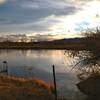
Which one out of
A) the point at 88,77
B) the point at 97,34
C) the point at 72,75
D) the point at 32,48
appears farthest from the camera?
the point at 32,48

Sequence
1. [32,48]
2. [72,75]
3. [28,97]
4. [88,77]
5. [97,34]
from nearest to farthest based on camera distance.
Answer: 1. [28,97]
2. [97,34]
3. [88,77]
4. [72,75]
5. [32,48]

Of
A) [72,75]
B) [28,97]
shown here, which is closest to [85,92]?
[28,97]

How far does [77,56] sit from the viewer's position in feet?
66.1

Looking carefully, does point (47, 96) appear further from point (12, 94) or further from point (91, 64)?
point (91, 64)

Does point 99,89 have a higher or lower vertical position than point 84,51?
lower

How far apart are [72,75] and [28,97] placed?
48.1ft

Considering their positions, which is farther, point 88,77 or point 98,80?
point 88,77

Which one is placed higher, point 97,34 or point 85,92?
point 97,34

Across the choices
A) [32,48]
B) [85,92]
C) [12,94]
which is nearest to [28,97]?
[12,94]

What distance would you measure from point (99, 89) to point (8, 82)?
8.56 m

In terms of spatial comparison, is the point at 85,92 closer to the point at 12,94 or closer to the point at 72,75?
the point at 12,94

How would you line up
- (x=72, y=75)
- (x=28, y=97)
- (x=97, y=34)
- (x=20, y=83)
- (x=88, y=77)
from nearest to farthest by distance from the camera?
(x=28, y=97)
(x=97, y=34)
(x=88, y=77)
(x=20, y=83)
(x=72, y=75)

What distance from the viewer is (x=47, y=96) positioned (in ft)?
60.6

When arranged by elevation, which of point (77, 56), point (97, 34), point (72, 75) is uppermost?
point (97, 34)
